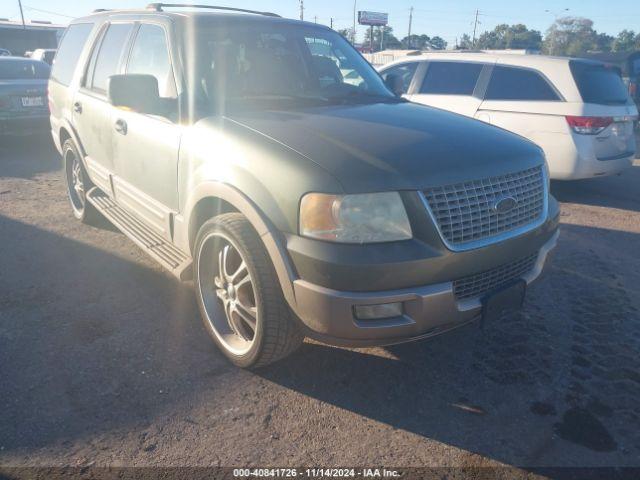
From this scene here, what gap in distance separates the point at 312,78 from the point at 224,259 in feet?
5.50

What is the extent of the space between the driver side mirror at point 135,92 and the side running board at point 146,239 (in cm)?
97

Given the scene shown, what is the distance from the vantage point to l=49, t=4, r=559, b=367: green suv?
2383 mm

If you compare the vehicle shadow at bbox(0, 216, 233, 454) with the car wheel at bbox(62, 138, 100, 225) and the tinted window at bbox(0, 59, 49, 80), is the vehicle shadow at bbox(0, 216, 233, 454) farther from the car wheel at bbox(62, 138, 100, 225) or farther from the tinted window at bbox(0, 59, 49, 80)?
the tinted window at bbox(0, 59, 49, 80)

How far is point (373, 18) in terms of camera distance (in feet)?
220

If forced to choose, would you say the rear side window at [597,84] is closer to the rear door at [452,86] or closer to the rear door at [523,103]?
the rear door at [523,103]

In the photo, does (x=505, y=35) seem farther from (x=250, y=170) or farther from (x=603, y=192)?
(x=250, y=170)

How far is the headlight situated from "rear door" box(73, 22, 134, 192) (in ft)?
8.28

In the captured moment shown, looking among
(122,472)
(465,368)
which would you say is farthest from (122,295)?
(465,368)

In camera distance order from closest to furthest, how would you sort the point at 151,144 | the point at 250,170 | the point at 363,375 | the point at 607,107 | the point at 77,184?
1. the point at 250,170
2. the point at 363,375
3. the point at 151,144
4. the point at 77,184
5. the point at 607,107

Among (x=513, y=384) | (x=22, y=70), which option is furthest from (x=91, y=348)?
(x=22, y=70)

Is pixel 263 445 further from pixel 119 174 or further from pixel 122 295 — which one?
pixel 119 174

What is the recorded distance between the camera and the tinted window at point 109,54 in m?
4.21

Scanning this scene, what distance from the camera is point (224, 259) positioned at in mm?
2977

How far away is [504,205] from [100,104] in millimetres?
3406
